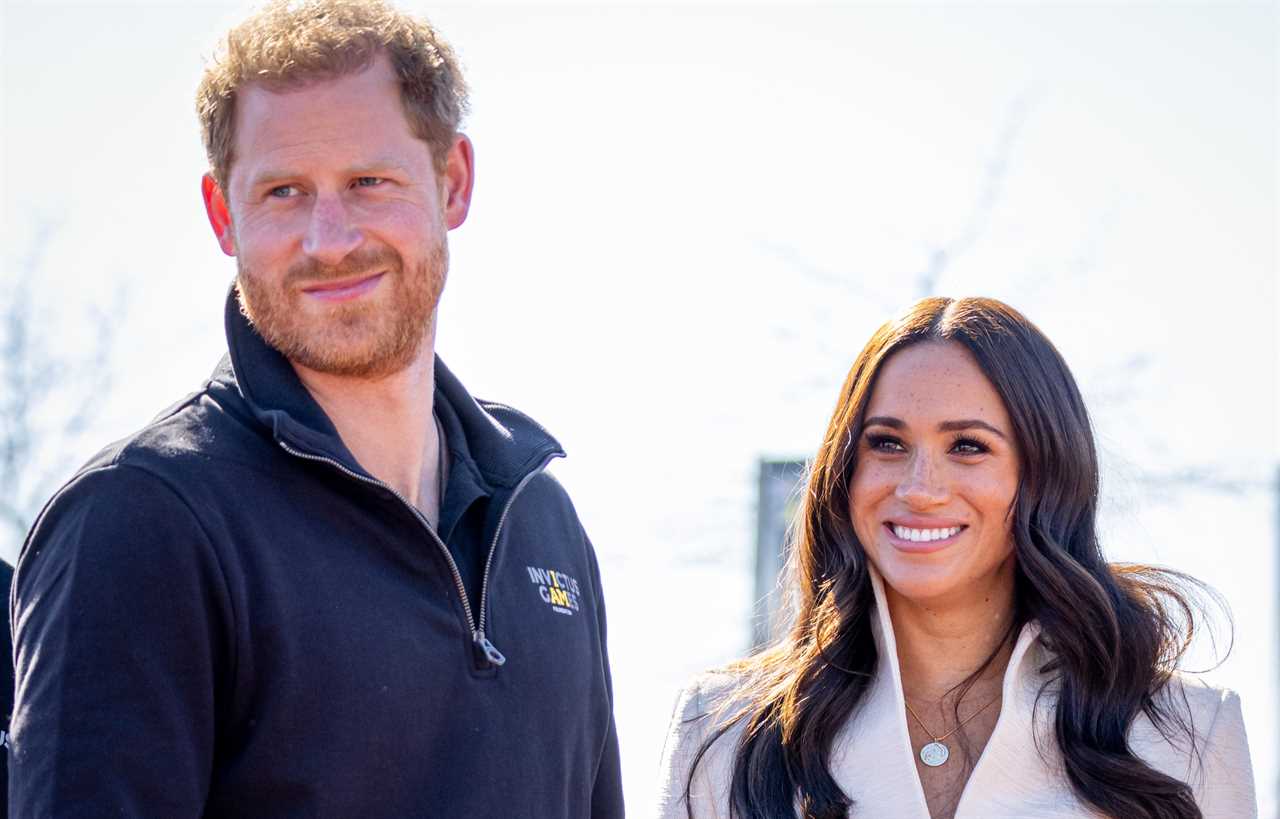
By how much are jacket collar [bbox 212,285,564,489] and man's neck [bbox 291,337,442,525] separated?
0.08 metres

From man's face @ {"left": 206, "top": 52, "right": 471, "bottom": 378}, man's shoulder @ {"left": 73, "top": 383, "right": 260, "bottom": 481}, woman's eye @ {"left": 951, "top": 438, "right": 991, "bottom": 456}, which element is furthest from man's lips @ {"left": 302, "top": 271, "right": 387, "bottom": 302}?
woman's eye @ {"left": 951, "top": 438, "right": 991, "bottom": 456}

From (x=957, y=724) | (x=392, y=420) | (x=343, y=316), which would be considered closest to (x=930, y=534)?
(x=957, y=724)

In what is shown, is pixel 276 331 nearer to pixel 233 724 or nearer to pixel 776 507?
pixel 233 724

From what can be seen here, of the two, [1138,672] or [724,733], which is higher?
[1138,672]

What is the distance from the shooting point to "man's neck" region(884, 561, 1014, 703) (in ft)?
11.8

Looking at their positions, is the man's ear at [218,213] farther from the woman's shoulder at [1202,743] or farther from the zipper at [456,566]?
the woman's shoulder at [1202,743]

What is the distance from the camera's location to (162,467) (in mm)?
2578

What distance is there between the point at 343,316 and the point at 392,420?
0.26 meters

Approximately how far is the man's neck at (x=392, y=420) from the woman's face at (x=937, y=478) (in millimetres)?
1004

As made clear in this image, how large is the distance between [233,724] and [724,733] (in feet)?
4.46

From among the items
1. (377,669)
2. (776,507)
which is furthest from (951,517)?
(776,507)

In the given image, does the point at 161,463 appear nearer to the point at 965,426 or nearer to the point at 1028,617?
the point at 965,426

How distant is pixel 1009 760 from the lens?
134 inches

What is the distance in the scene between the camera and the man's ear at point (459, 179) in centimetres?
320
